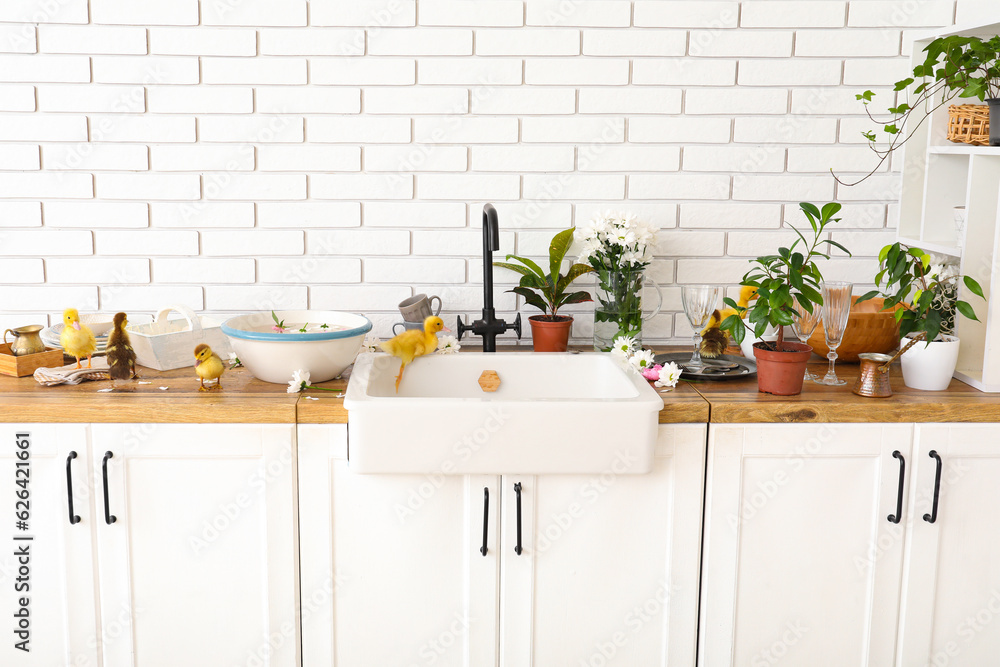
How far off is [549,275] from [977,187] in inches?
43.3

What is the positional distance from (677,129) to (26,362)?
1.83m

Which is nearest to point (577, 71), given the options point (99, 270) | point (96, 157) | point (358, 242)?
point (358, 242)

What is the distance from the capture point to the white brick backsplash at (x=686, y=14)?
8.05 ft

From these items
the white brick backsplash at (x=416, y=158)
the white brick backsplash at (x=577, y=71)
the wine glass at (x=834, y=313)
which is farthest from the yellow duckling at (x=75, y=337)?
the wine glass at (x=834, y=313)

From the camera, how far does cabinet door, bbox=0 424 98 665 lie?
6.33 feet

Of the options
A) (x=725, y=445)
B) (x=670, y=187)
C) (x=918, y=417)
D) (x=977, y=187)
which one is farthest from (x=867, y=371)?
(x=670, y=187)

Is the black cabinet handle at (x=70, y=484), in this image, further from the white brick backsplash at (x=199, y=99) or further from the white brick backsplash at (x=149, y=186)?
the white brick backsplash at (x=199, y=99)

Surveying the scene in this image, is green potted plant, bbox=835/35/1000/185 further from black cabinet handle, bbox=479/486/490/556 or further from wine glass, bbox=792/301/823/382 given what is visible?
black cabinet handle, bbox=479/486/490/556

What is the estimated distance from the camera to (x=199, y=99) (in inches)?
96.6

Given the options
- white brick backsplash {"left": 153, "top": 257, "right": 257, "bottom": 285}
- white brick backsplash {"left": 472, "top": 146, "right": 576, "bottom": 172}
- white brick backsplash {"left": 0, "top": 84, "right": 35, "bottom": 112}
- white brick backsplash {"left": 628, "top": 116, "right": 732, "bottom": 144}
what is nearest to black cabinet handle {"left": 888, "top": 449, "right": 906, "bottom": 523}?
white brick backsplash {"left": 628, "top": 116, "right": 732, "bottom": 144}

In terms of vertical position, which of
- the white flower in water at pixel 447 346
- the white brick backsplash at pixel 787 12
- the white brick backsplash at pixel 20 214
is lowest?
the white flower in water at pixel 447 346

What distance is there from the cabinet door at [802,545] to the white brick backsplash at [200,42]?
1628 mm

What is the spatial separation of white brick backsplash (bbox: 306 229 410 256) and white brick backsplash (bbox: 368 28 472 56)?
500 millimetres

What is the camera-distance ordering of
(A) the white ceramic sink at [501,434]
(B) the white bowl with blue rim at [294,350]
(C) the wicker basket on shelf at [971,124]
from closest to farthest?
(A) the white ceramic sink at [501,434], (B) the white bowl with blue rim at [294,350], (C) the wicker basket on shelf at [971,124]
